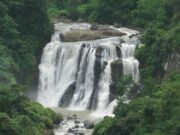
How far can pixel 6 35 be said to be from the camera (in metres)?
59.8

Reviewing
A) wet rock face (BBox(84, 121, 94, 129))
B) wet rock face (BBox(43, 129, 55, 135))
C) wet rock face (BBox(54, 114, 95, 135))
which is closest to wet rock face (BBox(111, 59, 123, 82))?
wet rock face (BBox(54, 114, 95, 135))

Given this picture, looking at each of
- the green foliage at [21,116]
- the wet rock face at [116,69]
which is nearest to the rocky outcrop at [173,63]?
the wet rock face at [116,69]

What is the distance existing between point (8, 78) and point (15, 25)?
8984 mm

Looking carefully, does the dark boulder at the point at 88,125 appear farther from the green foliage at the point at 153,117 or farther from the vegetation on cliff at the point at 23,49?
the green foliage at the point at 153,117

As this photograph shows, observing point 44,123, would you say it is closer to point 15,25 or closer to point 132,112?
point 132,112

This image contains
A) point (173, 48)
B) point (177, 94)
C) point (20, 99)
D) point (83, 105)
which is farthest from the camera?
point (83, 105)

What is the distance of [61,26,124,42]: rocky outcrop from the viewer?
206 ft

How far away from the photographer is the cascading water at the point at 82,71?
185 ft

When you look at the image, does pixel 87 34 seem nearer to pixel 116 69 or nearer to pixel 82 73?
pixel 82 73

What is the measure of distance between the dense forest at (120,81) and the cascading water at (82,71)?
1.20m

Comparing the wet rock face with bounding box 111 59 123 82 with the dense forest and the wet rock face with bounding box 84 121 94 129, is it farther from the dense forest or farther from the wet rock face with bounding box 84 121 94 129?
the wet rock face with bounding box 84 121 94 129

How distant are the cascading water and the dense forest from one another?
120 cm

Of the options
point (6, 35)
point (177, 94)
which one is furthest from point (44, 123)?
point (6, 35)

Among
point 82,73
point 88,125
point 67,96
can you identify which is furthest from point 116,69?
point 88,125
